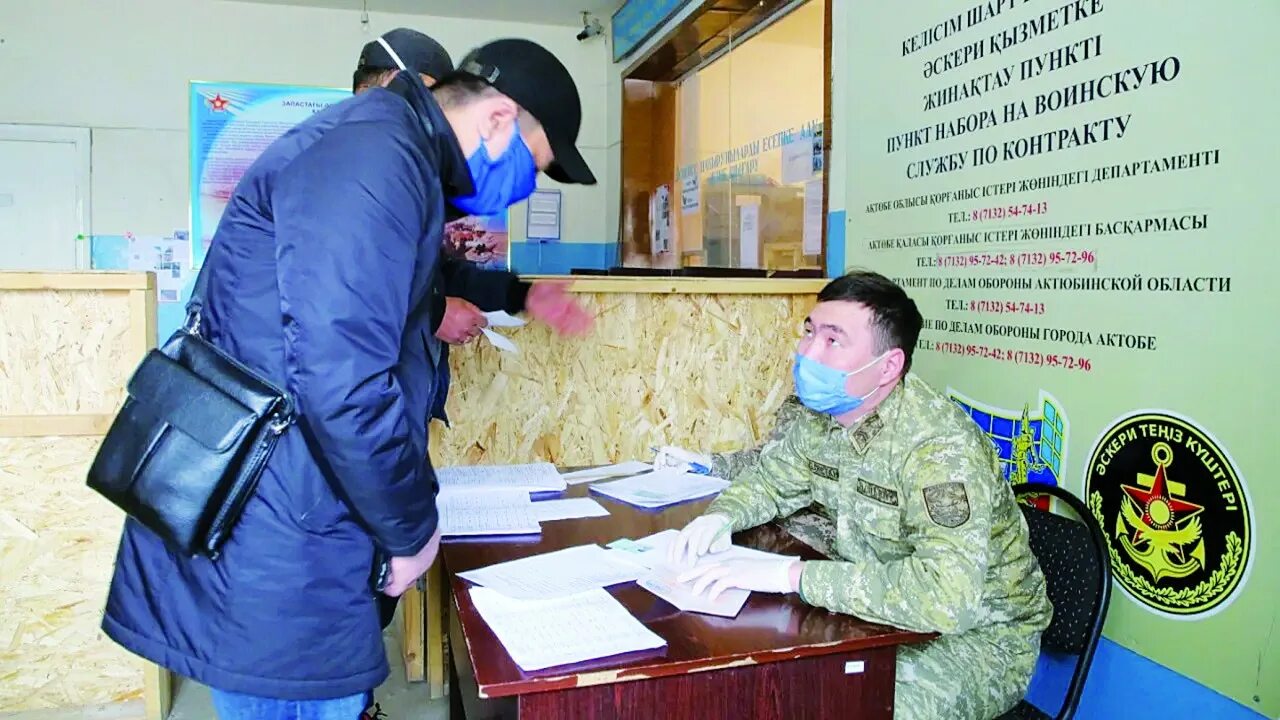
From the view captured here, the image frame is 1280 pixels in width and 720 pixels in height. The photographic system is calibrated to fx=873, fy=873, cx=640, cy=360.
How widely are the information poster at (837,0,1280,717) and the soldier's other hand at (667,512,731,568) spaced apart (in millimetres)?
784

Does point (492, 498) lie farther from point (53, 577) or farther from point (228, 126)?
point (228, 126)

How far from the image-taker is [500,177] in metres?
1.20

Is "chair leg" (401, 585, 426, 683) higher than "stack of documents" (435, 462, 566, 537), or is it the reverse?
"stack of documents" (435, 462, 566, 537)

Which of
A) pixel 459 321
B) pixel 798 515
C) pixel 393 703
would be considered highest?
pixel 459 321

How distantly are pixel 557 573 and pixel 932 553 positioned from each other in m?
0.56

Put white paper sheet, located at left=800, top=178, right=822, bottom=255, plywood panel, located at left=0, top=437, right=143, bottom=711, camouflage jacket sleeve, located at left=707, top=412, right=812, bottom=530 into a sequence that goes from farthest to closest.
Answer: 1. white paper sheet, located at left=800, top=178, right=822, bottom=255
2. plywood panel, located at left=0, top=437, right=143, bottom=711
3. camouflage jacket sleeve, located at left=707, top=412, right=812, bottom=530

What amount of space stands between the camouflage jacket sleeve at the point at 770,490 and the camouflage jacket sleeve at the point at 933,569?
34cm

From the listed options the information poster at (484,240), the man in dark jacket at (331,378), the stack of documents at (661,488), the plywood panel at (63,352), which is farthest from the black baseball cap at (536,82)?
the information poster at (484,240)

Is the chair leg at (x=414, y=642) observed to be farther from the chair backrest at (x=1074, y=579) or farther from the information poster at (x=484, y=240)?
the information poster at (x=484, y=240)

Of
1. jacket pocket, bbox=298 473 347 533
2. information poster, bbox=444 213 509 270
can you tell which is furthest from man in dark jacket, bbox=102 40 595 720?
information poster, bbox=444 213 509 270

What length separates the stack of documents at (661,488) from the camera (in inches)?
72.5

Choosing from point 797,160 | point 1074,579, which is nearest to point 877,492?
point 1074,579

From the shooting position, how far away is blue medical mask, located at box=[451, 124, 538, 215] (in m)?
1.17

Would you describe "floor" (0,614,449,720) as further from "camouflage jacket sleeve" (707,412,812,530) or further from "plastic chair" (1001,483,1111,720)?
"plastic chair" (1001,483,1111,720)
